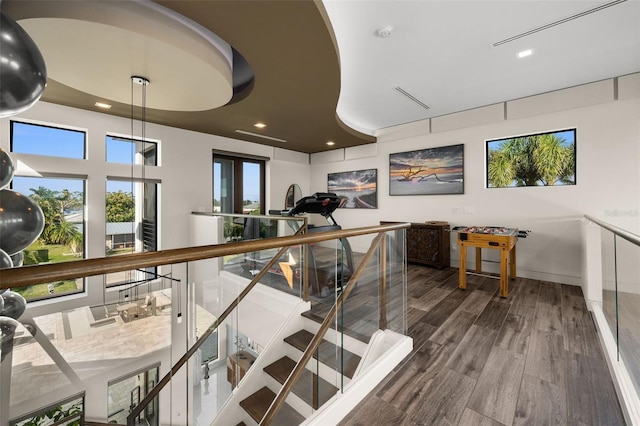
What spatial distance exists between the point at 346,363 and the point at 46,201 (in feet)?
16.3

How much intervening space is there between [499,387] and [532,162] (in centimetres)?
397

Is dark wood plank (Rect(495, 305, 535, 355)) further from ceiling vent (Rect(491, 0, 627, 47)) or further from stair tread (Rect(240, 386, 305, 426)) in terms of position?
ceiling vent (Rect(491, 0, 627, 47))

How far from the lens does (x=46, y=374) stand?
1.05 m

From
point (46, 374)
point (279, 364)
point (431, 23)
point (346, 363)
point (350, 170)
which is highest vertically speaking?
point (431, 23)

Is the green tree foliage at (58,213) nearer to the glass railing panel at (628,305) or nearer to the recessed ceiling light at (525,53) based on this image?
the glass railing panel at (628,305)

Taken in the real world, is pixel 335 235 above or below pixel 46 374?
above

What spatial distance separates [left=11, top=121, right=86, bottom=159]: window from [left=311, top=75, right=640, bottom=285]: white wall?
6143mm

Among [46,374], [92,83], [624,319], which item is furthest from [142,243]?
[624,319]

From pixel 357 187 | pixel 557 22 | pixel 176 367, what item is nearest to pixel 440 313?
pixel 176 367

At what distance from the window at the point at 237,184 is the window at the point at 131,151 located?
1.25 m

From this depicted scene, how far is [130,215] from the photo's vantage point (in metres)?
4.68

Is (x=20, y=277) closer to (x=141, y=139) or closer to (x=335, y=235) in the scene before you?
(x=335, y=235)

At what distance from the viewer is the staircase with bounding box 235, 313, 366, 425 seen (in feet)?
6.15

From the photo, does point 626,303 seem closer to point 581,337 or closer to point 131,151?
point 581,337
